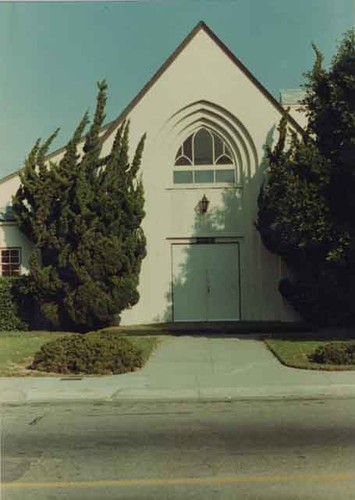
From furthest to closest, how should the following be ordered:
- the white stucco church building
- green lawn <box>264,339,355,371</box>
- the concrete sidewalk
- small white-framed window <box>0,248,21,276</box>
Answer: small white-framed window <box>0,248,21,276</box>
the white stucco church building
green lawn <box>264,339,355,371</box>
the concrete sidewalk

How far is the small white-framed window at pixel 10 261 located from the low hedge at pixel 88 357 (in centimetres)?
866

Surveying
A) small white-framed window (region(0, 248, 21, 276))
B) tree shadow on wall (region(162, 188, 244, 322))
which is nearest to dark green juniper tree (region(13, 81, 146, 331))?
small white-framed window (region(0, 248, 21, 276))

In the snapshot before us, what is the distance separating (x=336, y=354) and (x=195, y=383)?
299cm

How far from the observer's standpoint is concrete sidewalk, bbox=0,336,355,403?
34.2 feet

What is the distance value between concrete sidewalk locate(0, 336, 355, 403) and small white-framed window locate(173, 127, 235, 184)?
862cm

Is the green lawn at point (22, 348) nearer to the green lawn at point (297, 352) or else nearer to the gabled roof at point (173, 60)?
the green lawn at point (297, 352)

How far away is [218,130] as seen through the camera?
2108cm

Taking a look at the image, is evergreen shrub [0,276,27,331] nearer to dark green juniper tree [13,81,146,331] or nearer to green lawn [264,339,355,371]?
dark green juniper tree [13,81,146,331]

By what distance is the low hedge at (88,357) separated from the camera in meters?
12.3

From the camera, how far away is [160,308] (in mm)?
20766

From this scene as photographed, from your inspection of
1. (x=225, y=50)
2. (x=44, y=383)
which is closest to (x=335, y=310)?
(x=225, y=50)

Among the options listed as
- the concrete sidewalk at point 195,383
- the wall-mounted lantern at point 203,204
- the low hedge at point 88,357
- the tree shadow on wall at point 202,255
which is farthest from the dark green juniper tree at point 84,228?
the low hedge at point 88,357

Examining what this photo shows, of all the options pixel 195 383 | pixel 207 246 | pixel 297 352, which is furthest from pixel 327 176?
pixel 195 383

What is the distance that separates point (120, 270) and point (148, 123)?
478 centimetres
